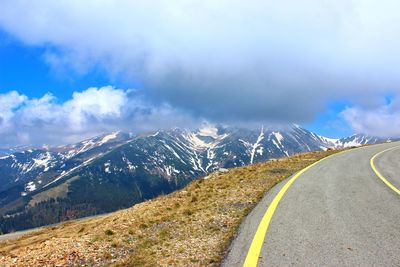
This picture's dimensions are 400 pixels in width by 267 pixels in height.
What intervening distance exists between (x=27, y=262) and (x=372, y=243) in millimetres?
8624

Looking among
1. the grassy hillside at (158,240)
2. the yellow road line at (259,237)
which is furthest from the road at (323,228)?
the grassy hillside at (158,240)

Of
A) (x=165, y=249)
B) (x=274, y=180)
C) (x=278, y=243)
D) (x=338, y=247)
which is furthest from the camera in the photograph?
(x=274, y=180)

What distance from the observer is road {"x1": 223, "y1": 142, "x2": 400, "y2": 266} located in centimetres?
825

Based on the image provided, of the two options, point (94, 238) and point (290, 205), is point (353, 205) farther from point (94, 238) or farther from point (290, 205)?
point (94, 238)

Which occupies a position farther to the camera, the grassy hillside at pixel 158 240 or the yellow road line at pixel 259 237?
the grassy hillside at pixel 158 240

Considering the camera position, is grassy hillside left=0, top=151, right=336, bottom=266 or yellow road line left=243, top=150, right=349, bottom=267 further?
grassy hillside left=0, top=151, right=336, bottom=266

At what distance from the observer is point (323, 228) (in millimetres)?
10547

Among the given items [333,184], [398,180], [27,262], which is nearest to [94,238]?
[27,262]

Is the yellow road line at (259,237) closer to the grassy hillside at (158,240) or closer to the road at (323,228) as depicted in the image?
the road at (323,228)

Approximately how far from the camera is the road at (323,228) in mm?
8250

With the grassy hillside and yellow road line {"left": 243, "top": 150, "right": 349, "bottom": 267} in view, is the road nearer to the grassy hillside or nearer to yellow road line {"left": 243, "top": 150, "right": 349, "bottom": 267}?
yellow road line {"left": 243, "top": 150, "right": 349, "bottom": 267}

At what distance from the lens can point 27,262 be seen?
1000cm

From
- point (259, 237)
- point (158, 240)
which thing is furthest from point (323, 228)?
point (158, 240)

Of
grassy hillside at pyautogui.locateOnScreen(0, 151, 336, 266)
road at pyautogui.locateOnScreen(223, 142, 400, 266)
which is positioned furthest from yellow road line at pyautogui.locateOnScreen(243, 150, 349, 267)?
grassy hillside at pyautogui.locateOnScreen(0, 151, 336, 266)
